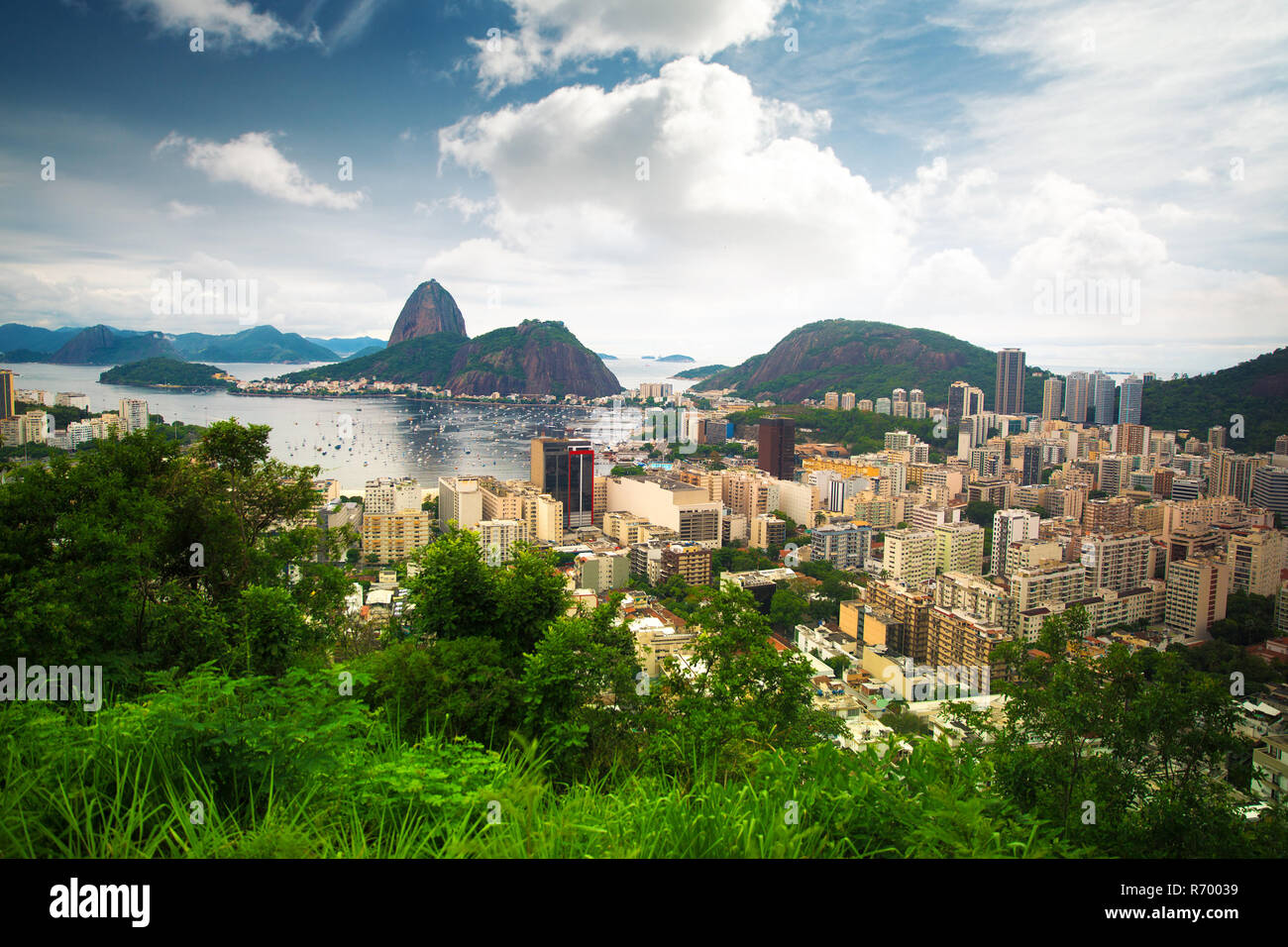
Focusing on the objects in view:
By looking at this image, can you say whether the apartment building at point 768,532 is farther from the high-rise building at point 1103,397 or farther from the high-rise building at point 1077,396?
the high-rise building at point 1077,396

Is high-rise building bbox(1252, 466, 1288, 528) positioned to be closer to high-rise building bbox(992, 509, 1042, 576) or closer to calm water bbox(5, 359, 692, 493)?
high-rise building bbox(992, 509, 1042, 576)

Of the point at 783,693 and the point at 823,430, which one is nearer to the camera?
the point at 783,693

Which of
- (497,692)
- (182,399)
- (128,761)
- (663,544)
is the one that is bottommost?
(663,544)

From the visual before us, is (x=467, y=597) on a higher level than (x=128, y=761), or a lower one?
lower
